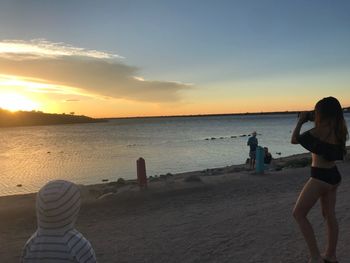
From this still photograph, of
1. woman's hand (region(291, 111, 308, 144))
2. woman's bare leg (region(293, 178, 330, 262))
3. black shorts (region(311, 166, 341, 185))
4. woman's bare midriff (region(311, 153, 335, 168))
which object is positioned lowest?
woman's bare leg (region(293, 178, 330, 262))

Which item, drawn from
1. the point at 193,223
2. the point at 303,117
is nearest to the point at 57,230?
the point at 303,117

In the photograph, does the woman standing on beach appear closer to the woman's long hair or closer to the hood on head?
the woman's long hair

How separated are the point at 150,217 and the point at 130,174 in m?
16.8

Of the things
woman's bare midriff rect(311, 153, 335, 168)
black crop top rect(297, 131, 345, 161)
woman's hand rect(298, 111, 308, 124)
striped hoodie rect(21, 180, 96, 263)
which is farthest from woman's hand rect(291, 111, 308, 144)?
striped hoodie rect(21, 180, 96, 263)

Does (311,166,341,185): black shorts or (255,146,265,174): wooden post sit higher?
(311,166,341,185): black shorts

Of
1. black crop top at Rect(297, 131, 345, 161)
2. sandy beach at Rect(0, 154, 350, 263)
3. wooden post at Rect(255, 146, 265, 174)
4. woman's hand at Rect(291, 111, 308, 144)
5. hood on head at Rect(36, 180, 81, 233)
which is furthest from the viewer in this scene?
wooden post at Rect(255, 146, 265, 174)

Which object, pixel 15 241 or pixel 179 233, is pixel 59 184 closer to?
pixel 179 233

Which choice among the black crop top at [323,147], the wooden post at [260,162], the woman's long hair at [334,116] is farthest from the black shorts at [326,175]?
the wooden post at [260,162]

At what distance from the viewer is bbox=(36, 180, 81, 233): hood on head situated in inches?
111

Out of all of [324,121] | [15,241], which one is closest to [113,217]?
[15,241]

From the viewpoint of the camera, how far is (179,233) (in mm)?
7609

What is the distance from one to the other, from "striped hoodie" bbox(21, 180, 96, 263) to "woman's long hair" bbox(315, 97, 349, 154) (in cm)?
311

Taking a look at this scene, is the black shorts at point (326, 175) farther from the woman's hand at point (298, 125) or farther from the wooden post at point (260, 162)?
the wooden post at point (260, 162)

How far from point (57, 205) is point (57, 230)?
0.65 ft
